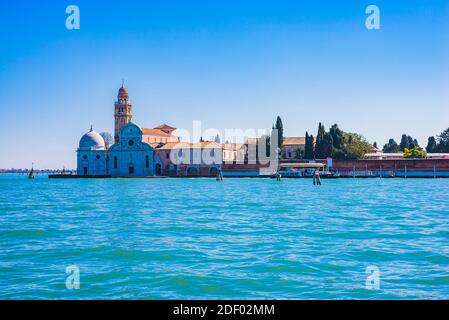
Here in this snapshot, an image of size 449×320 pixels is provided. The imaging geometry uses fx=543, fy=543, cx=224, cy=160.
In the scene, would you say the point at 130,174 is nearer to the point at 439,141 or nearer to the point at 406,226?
the point at 439,141

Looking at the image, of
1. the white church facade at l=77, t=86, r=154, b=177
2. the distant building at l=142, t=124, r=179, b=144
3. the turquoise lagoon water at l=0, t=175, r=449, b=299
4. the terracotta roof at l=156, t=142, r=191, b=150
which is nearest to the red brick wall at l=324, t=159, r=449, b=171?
the terracotta roof at l=156, t=142, r=191, b=150

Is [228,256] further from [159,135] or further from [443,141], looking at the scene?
[443,141]

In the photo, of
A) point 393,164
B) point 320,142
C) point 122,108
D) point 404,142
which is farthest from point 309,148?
point 404,142

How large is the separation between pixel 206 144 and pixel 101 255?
36196 millimetres

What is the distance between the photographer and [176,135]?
50.2 meters

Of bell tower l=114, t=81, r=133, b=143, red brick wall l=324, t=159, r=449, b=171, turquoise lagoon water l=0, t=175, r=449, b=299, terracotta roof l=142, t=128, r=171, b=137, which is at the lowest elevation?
turquoise lagoon water l=0, t=175, r=449, b=299

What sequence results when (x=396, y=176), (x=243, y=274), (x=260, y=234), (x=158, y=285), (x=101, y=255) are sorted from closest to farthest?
1. (x=158, y=285)
2. (x=243, y=274)
3. (x=101, y=255)
4. (x=260, y=234)
5. (x=396, y=176)

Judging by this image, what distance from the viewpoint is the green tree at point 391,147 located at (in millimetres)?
57078

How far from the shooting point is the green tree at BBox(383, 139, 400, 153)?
57.1 metres

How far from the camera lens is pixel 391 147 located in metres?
57.8

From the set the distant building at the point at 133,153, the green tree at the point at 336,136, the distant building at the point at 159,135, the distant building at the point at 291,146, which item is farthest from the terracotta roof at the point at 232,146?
the green tree at the point at 336,136

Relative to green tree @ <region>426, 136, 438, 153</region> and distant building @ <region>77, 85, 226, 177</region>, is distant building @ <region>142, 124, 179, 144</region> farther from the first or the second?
green tree @ <region>426, 136, 438, 153</region>
